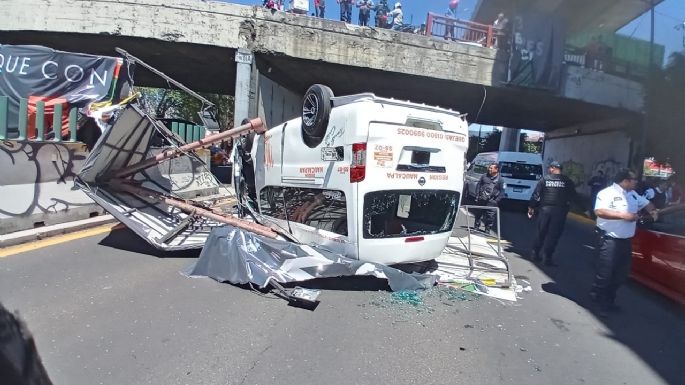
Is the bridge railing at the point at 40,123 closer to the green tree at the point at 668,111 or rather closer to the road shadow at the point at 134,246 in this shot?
the road shadow at the point at 134,246

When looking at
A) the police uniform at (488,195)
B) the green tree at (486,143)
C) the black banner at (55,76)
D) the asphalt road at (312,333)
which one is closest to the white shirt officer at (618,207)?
the asphalt road at (312,333)

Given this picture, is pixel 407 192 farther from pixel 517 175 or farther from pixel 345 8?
pixel 345 8

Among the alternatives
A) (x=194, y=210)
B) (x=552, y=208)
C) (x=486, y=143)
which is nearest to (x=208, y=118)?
(x=194, y=210)

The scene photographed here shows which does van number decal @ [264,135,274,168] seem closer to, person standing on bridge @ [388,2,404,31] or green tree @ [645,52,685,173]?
person standing on bridge @ [388,2,404,31]

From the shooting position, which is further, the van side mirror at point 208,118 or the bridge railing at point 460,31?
the bridge railing at point 460,31

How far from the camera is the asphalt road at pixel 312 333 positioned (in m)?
3.25

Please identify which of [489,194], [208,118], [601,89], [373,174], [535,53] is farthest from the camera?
[601,89]

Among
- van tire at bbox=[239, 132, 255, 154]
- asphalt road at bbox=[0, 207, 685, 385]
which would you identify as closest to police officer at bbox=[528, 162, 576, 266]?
asphalt road at bbox=[0, 207, 685, 385]

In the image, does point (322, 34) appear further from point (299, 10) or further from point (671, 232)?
point (671, 232)

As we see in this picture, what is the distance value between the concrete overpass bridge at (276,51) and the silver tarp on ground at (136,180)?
23.7 ft

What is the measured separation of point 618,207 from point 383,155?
285 cm

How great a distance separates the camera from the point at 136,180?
320 inches

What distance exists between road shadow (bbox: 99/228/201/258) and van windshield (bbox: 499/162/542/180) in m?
13.0

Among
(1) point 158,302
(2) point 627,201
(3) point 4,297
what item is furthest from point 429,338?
(3) point 4,297
